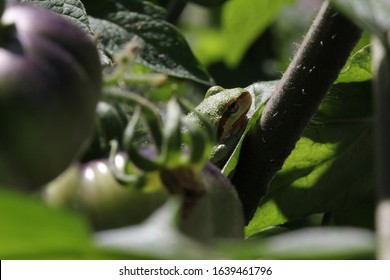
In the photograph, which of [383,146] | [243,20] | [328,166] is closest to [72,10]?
[328,166]

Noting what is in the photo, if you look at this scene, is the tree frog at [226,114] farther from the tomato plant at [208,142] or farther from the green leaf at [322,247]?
the green leaf at [322,247]

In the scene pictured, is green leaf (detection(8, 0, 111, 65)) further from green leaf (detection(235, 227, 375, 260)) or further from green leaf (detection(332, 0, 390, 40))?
green leaf (detection(235, 227, 375, 260))

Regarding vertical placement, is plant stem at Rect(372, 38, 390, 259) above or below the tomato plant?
above

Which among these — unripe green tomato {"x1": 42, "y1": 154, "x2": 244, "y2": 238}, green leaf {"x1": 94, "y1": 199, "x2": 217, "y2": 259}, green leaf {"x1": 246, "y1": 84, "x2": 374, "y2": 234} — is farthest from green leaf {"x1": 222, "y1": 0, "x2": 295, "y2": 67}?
green leaf {"x1": 94, "y1": 199, "x2": 217, "y2": 259}

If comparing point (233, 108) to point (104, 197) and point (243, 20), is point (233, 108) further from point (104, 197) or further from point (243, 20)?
point (104, 197)

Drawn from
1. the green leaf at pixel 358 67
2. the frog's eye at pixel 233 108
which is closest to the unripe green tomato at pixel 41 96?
the green leaf at pixel 358 67

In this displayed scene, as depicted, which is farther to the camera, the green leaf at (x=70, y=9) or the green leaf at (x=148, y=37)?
the green leaf at (x=148, y=37)
